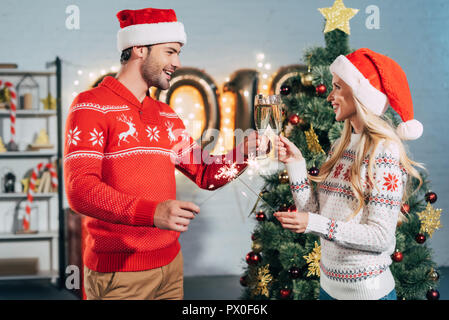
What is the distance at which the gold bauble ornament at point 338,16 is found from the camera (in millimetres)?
2352

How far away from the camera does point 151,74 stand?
A: 160 cm

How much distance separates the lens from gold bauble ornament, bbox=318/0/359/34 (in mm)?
2352

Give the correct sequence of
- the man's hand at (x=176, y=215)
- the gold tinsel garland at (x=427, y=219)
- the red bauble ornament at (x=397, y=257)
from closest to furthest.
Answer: the man's hand at (x=176, y=215) → the red bauble ornament at (x=397, y=257) → the gold tinsel garland at (x=427, y=219)

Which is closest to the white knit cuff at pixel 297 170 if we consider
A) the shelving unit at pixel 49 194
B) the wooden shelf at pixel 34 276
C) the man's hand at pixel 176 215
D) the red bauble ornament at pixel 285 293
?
the man's hand at pixel 176 215

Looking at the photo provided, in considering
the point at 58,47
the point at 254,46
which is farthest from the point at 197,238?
the point at 58,47

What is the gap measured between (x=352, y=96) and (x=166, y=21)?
784 mm

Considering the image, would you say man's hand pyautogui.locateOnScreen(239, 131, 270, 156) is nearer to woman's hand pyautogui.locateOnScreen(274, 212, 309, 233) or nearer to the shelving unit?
woman's hand pyautogui.locateOnScreen(274, 212, 309, 233)

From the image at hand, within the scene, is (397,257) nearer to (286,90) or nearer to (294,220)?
(286,90)

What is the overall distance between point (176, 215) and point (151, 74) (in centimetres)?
62

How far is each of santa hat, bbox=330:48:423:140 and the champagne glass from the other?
26 centimetres

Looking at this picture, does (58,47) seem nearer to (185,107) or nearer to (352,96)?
(185,107)

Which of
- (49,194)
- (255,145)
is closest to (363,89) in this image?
(255,145)

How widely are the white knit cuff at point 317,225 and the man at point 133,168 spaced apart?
0.36 metres

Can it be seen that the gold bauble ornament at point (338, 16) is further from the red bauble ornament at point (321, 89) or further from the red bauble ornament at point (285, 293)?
the red bauble ornament at point (285, 293)
